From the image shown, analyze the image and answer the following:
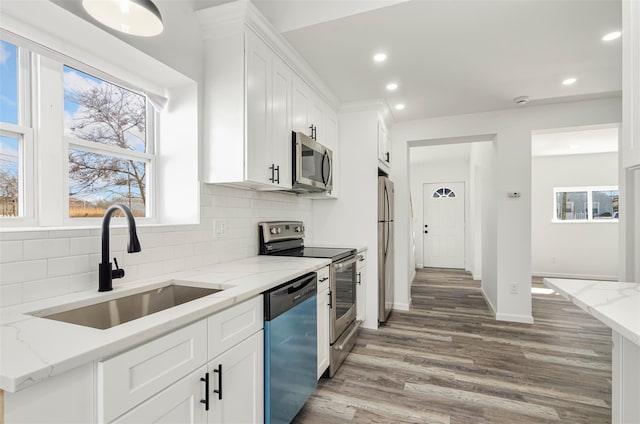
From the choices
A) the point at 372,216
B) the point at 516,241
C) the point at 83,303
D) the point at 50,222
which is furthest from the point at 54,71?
the point at 516,241

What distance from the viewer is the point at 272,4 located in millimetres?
2129

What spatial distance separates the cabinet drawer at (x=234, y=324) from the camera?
3.92 feet

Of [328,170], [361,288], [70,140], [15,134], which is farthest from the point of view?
[361,288]

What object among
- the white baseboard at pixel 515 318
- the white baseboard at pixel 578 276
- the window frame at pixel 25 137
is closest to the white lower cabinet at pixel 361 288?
the white baseboard at pixel 515 318

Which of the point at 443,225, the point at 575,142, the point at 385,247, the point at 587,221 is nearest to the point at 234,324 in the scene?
the point at 385,247

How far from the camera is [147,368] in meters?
0.93

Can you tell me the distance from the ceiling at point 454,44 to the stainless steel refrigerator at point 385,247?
41.9 inches

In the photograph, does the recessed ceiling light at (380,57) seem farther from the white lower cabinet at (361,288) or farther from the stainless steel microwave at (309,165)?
the white lower cabinet at (361,288)

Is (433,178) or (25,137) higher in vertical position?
(433,178)

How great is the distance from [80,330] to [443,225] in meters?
7.51

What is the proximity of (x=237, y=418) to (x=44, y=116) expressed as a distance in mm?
1574

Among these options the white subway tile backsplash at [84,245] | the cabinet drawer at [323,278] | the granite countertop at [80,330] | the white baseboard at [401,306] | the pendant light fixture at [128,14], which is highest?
the pendant light fixture at [128,14]

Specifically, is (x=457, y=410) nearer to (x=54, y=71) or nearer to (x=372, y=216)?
(x=372, y=216)

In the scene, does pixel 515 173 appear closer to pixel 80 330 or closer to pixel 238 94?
pixel 238 94
